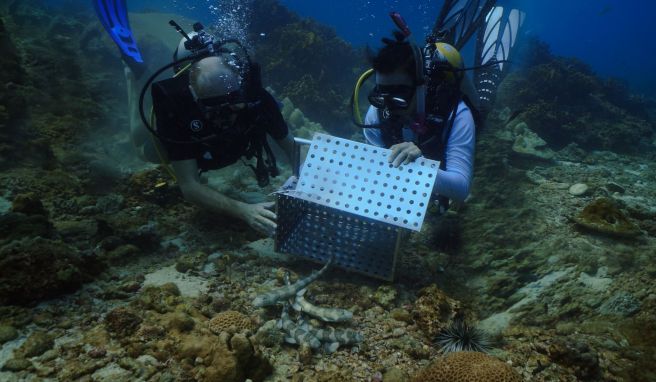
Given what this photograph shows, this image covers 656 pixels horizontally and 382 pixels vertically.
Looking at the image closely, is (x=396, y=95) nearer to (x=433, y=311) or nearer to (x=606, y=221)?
(x=433, y=311)

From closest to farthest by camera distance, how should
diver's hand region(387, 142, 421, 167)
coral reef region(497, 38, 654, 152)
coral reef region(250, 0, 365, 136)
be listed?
diver's hand region(387, 142, 421, 167) → coral reef region(497, 38, 654, 152) → coral reef region(250, 0, 365, 136)

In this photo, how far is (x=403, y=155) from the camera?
9.05ft

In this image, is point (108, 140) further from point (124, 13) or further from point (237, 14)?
point (237, 14)

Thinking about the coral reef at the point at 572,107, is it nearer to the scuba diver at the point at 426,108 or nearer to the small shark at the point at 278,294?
the scuba diver at the point at 426,108

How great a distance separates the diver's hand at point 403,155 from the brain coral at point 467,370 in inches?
55.7

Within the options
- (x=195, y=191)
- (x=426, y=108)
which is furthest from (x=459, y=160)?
(x=195, y=191)

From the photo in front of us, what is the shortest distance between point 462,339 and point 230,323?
167 cm

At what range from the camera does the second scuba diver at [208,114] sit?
327 cm

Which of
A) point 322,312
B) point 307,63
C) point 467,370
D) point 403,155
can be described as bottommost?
point 322,312

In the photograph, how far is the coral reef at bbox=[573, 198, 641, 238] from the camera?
3.51 m

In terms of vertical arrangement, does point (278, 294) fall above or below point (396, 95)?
below

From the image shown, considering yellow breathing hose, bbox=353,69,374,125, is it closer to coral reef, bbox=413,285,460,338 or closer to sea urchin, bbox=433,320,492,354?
coral reef, bbox=413,285,460,338

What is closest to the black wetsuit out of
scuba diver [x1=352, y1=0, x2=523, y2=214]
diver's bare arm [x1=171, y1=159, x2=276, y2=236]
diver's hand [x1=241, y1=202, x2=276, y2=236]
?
diver's bare arm [x1=171, y1=159, x2=276, y2=236]

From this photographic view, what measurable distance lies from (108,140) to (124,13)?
2.73 metres
